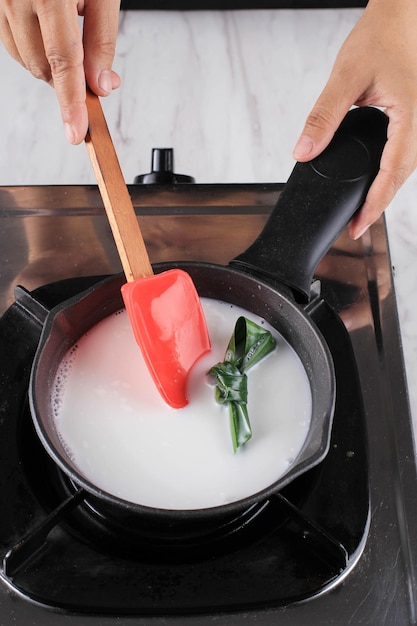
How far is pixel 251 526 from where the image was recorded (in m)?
0.85

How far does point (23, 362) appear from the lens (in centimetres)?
94

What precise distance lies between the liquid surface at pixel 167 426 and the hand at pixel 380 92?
0.75ft

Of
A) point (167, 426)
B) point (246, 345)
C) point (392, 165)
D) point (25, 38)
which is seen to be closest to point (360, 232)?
point (392, 165)

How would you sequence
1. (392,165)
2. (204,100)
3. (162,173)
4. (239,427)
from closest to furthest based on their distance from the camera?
(239,427)
(392,165)
(162,173)
(204,100)

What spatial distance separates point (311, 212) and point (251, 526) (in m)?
0.37

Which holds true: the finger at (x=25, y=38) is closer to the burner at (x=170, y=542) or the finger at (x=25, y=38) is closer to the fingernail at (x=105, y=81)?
the fingernail at (x=105, y=81)

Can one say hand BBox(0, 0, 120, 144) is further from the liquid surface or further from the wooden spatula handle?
the liquid surface

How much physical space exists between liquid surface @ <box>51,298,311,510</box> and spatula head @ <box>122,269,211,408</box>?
3 cm

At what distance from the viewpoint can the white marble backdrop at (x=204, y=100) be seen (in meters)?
1.38

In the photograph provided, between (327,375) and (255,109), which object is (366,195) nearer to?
(327,375)

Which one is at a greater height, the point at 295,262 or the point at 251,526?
the point at 295,262

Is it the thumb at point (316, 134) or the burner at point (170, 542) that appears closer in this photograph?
the burner at point (170, 542)

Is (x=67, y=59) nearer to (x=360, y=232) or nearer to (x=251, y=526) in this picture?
(x=360, y=232)

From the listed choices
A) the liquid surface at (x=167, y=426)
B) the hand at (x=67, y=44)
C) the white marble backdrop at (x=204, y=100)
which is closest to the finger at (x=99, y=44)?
the hand at (x=67, y=44)
